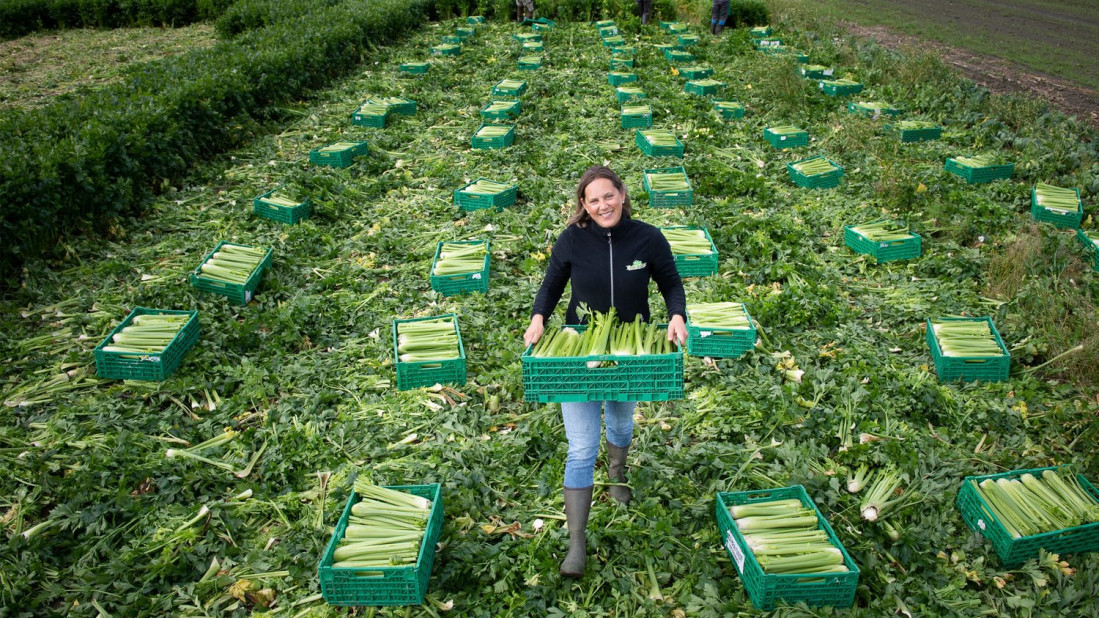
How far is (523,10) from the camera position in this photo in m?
23.6

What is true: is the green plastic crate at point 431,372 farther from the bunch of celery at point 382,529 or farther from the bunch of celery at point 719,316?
the bunch of celery at point 719,316

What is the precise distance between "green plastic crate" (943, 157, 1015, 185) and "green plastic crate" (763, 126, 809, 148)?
7.89 feet

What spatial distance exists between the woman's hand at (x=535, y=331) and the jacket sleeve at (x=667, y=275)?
811 millimetres

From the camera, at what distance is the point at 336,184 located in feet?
33.5

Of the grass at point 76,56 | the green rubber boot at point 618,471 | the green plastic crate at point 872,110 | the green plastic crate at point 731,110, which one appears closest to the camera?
the green rubber boot at point 618,471

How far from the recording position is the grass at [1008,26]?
1816 cm

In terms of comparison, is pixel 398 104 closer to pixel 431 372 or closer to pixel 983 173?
pixel 431 372

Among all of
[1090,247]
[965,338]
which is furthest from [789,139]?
[965,338]

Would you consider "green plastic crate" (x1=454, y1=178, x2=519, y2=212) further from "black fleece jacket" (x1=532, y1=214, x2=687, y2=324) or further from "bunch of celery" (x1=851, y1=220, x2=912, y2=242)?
"black fleece jacket" (x1=532, y1=214, x2=687, y2=324)

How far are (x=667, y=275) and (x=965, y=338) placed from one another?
3.70 m

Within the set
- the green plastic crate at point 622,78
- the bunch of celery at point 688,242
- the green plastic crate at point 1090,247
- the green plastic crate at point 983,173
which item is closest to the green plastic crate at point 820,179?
the green plastic crate at point 983,173

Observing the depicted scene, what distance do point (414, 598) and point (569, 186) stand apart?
7399 millimetres

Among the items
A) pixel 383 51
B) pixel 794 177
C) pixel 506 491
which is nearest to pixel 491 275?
pixel 506 491

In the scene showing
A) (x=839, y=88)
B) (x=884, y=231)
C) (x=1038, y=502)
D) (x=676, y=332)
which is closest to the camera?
(x=676, y=332)
